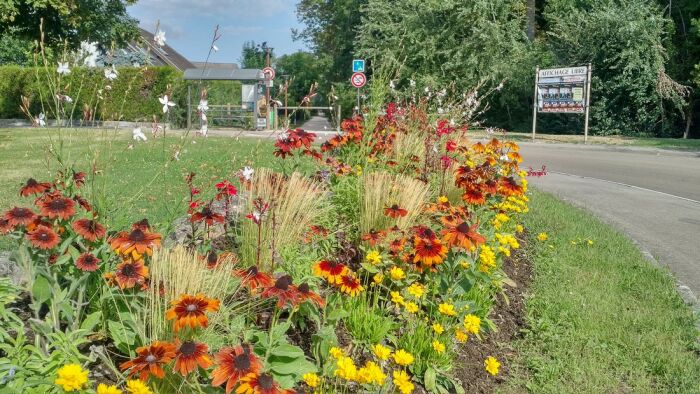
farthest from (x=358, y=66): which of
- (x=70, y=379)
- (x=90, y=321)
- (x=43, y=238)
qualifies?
(x=70, y=379)

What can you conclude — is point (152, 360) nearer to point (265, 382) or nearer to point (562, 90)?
point (265, 382)

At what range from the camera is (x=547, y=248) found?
19.8 feet

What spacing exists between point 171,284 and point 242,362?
70 cm

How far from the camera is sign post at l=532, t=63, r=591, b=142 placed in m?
21.4

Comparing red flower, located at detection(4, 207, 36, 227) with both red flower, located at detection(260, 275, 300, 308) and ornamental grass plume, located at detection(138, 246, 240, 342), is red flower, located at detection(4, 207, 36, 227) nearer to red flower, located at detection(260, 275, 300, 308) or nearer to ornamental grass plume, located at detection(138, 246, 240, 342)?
ornamental grass plume, located at detection(138, 246, 240, 342)

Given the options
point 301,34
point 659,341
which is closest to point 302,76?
point 301,34

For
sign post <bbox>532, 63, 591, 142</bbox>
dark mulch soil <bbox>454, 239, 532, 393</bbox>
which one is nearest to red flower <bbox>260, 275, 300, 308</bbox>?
dark mulch soil <bbox>454, 239, 532, 393</bbox>

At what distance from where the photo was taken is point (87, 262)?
2.47m

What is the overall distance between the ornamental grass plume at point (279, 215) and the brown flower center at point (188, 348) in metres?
1.36

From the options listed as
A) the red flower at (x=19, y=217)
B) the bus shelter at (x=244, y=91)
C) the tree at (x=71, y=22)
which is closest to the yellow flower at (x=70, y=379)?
the red flower at (x=19, y=217)

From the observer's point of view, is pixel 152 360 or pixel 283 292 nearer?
pixel 152 360

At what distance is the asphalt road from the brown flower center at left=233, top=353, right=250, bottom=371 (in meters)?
4.52

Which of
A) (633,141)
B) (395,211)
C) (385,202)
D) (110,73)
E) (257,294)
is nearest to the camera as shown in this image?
(257,294)

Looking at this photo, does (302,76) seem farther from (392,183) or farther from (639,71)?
(392,183)
